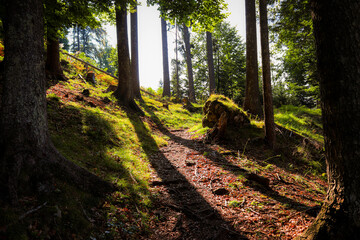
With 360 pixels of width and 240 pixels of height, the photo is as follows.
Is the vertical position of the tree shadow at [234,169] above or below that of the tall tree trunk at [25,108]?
below

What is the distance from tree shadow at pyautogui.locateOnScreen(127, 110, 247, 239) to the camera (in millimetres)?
3127

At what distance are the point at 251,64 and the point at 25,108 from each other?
29.3 feet

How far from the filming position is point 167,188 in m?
4.67

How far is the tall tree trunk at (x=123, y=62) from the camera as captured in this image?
10.3m

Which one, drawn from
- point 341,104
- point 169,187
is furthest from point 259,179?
point 341,104

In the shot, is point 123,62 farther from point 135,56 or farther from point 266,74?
point 266,74

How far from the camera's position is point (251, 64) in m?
9.01

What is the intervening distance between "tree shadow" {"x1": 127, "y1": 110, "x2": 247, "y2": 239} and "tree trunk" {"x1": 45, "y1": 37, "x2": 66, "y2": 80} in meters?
7.94

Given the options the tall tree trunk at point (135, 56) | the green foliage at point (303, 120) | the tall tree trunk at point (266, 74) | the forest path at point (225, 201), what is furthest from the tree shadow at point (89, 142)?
the green foliage at point (303, 120)

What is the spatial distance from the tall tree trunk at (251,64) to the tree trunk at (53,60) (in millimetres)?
9879

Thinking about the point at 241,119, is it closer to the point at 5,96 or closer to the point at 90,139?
the point at 90,139

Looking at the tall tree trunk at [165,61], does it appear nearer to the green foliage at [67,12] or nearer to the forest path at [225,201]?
the green foliage at [67,12]

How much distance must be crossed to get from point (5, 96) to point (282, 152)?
811cm

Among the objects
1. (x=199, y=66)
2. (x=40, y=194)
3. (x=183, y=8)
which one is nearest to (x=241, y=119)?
(x=183, y=8)
